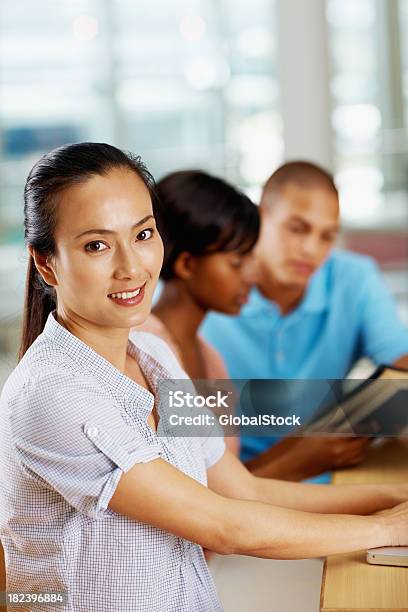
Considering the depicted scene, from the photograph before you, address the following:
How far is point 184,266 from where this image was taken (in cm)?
145

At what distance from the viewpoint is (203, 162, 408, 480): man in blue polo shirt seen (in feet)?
5.68

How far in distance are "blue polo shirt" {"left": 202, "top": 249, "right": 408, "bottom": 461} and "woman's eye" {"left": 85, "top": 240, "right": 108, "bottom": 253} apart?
86cm

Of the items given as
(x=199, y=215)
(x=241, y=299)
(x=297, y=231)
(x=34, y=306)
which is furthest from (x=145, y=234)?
(x=297, y=231)

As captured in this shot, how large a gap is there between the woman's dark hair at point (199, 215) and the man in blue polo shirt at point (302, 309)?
31 centimetres

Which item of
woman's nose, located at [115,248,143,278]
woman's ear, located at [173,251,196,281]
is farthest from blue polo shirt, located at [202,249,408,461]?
woman's nose, located at [115,248,143,278]

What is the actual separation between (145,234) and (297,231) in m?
0.87

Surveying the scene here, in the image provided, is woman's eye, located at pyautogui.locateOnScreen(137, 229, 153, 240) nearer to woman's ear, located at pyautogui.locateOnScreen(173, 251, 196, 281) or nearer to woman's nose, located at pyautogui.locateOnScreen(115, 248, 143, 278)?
woman's nose, located at pyautogui.locateOnScreen(115, 248, 143, 278)

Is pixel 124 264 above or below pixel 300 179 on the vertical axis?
below

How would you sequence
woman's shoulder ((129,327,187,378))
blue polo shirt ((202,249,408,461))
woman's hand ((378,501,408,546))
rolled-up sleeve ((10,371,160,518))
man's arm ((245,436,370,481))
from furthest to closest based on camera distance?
blue polo shirt ((202,249,408,461)) < man's arm ((245,436,370,481)) < woman's shoulder ((129,327,187,378)) < woman's hand ((378,501,408,546)) < rolled-up sleeve ((10,371,160,518))

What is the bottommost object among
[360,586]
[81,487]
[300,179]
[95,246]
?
[360,586]

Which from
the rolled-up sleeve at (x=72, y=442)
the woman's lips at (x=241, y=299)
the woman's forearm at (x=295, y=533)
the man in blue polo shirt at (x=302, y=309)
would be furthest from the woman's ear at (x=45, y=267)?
the man in blue polo shirt at (x=302, y=309)

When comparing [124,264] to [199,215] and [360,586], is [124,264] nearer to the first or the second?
[360,586]

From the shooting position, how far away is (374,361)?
67.6 inches

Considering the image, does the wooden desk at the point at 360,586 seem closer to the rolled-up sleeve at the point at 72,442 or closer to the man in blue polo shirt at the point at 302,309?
the rolled-up sleeve at the point at 72,442
